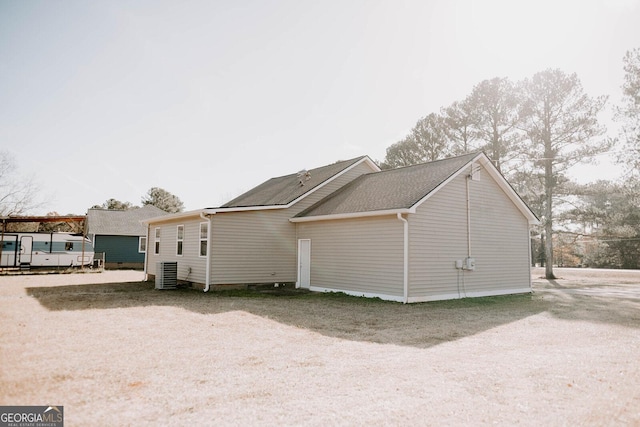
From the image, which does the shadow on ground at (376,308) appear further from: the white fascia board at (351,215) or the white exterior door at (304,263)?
the white fascia board at (351,215)

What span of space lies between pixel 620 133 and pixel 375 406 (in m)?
24.4

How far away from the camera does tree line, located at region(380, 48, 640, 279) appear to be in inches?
836

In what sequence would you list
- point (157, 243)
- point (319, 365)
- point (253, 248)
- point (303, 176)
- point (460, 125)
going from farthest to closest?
point (460, 125) → point (157, 243) → point (303, 176) → point (253, 248) → point (319, 365)

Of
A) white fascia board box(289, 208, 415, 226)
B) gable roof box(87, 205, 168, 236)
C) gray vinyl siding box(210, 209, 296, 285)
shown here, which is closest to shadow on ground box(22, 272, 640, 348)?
gray vinyl siding box(210, 209, 296, 285)

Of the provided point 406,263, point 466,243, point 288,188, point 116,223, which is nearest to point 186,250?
point 288,188

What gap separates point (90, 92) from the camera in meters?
13.5

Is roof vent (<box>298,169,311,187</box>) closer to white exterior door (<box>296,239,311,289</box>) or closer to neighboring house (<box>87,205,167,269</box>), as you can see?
white exterior door (<box>296,239,311,289</box>)

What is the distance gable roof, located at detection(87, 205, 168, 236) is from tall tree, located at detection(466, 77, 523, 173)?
26.9 m

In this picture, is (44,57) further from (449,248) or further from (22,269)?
(22,269)

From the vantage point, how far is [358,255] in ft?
45.2

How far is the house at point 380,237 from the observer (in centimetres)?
1268

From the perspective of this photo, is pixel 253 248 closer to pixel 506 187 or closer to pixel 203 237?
pixel 203 237

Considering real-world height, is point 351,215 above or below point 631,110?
below

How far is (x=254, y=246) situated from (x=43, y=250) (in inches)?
792
